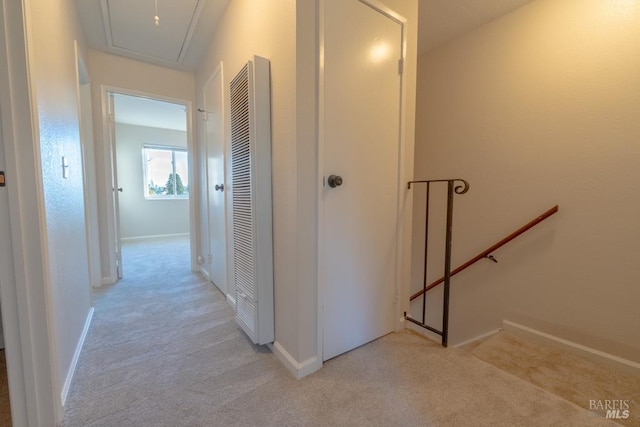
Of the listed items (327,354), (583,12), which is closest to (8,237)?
(327,354)

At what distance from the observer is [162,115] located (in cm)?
455

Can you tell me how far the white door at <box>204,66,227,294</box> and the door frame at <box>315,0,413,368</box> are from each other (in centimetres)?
120

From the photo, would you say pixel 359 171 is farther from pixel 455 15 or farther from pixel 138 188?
pixel 138 188

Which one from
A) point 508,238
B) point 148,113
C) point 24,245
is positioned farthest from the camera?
point 148,113

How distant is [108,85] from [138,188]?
3.28 m

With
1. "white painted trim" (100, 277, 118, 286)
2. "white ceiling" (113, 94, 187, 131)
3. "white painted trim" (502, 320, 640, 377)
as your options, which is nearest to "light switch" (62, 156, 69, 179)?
"white painted trim" (100, 277, 118, 286)

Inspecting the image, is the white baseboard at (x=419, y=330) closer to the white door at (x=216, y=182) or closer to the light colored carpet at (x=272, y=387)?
the light colored carpet at (x=272, y=387)

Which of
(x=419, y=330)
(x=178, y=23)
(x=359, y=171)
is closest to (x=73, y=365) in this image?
(x=359, y=171)

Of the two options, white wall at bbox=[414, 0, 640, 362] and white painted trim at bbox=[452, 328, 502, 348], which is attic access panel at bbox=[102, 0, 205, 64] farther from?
white painted trim at bbox=[452, 328, 502, 348]

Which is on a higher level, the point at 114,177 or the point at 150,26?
the point at 150,26

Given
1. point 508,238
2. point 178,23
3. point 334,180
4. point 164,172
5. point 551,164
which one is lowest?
point 508,238

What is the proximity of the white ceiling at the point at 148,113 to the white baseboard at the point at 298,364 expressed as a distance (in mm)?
3554

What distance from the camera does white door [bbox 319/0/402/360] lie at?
1345 millimetres

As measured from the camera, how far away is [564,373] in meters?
1.52
